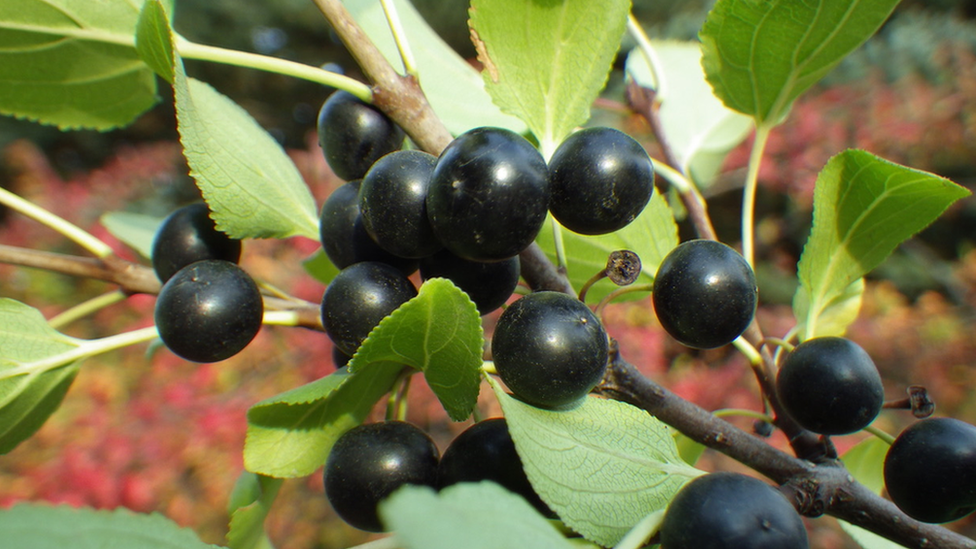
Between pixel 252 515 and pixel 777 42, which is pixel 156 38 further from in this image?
pixel 777 42

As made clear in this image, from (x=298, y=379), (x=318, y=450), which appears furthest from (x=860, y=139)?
(x=318, y=450)

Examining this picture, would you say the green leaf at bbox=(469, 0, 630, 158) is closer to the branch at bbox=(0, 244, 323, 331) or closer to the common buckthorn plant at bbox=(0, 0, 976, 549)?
the common buckthorn plant at bbox=(0, 0, 976, 549)

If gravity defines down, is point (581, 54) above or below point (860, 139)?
above

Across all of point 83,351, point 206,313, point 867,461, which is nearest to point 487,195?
point 206,313

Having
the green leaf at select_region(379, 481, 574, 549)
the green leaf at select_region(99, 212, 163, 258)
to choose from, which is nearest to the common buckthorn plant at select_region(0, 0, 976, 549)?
the green leaf at select_region(379, 481, 574, 549)

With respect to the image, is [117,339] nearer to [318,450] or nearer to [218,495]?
[318,450]

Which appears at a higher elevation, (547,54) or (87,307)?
(547,54)
